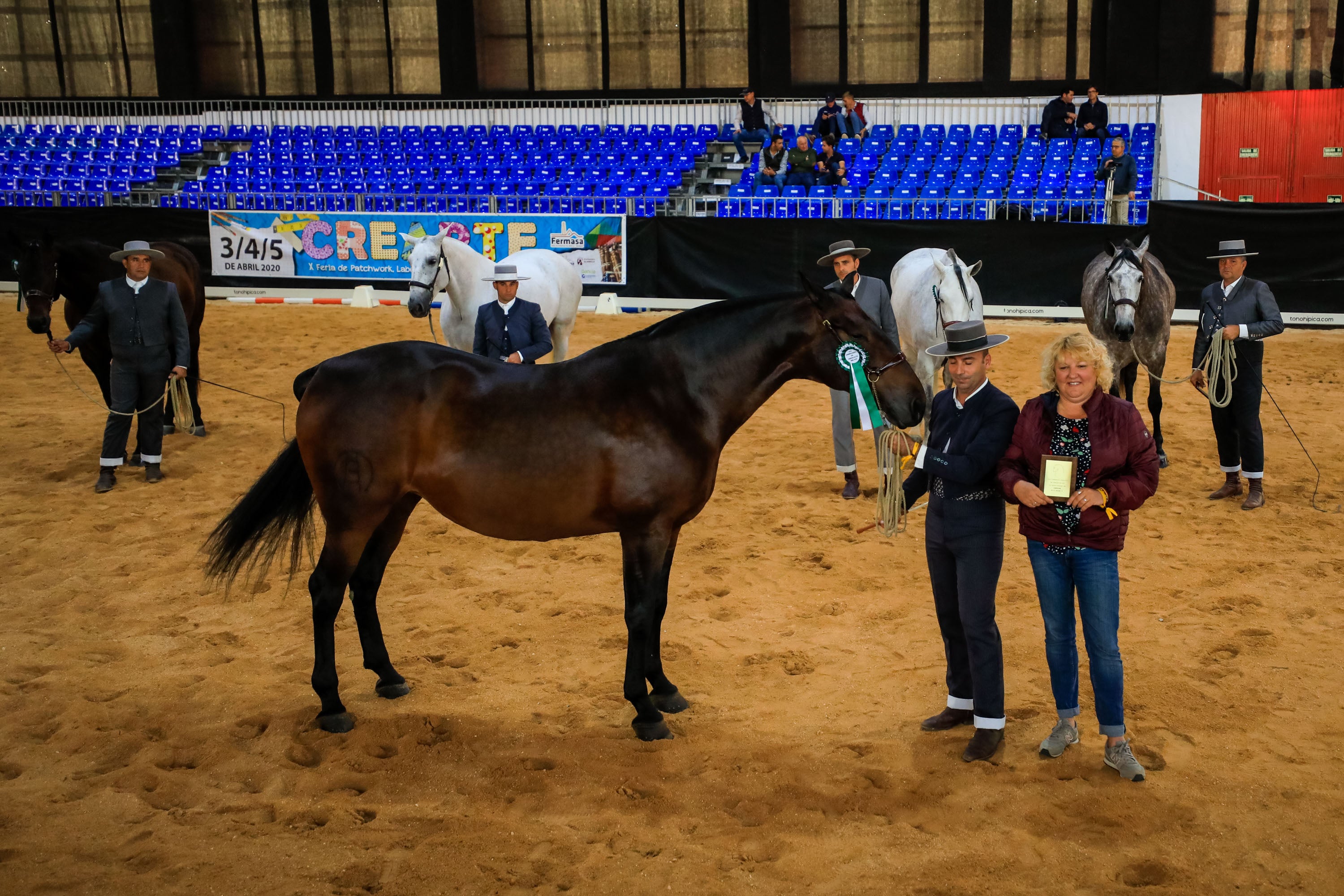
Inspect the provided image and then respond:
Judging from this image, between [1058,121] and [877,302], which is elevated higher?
[1058,121]

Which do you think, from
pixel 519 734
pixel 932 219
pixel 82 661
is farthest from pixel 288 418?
pixel 932 219

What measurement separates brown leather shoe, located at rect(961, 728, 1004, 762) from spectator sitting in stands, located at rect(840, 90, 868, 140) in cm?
1831

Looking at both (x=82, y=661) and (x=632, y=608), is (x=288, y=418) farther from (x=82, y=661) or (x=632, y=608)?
(x=632, y=608)

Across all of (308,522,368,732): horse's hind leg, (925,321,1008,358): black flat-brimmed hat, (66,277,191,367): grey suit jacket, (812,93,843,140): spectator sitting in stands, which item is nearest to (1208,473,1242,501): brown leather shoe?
(925,321,1008,358): black flat-brimmed hat

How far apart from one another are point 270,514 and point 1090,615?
3.62 meters

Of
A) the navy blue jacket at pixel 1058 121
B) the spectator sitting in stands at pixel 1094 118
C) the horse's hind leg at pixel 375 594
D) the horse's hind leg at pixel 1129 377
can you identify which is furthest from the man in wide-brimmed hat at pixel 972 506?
the navy blue jacket at pixel 1058 121

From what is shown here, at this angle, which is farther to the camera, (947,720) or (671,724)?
(671,724)

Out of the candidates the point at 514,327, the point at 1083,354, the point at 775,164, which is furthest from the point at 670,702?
the point at 775,164

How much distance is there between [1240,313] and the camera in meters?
8.08

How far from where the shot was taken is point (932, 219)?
53.5ft

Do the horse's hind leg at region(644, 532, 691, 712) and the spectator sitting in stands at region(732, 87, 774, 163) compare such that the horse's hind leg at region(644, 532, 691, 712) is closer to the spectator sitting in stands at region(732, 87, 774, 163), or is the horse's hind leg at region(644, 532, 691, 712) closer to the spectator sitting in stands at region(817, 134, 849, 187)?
the spectator sitting in stands at region(817, 134, 849, 187)

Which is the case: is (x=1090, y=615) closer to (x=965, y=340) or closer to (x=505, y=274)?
(x=965, y=340)

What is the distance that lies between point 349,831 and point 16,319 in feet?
51.8

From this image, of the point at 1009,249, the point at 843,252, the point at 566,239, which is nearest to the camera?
the point at 843,252
